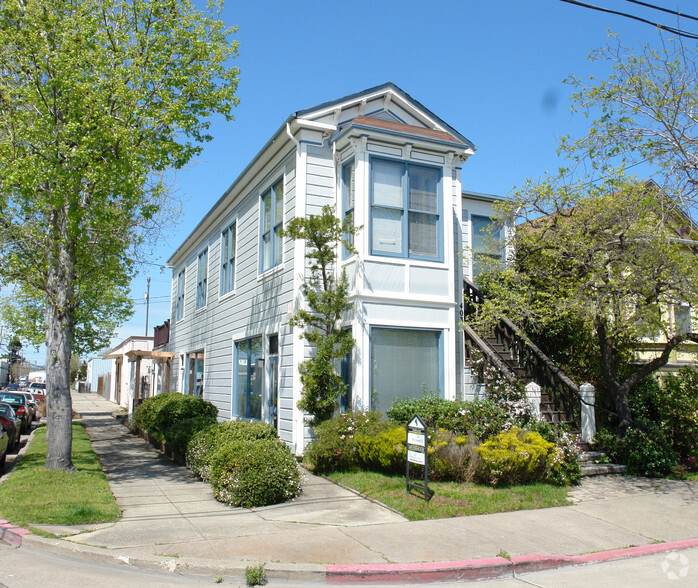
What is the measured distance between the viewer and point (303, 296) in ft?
43.4

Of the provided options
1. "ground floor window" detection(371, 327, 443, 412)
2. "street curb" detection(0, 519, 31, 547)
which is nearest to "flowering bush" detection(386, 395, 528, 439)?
"ground floor window" detection(371, 327, 443, 412)

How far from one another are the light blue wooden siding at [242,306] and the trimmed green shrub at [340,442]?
189 cm

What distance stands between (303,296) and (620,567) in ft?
26.2

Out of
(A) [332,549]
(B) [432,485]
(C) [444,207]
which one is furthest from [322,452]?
(C) [444,207]

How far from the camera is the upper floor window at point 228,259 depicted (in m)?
19.3

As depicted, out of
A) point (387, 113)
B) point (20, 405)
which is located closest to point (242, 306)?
point (387, 113)

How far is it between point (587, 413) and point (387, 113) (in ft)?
26.5

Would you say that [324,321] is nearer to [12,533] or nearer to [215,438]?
[215,438]

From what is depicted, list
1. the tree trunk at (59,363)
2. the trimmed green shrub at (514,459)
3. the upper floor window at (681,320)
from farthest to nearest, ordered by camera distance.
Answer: the upper floor window at (681,320), the tree trunk at (59,363), the trimmed green shrub at (514,459)

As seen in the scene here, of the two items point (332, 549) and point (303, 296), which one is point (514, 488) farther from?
point (303, 296)

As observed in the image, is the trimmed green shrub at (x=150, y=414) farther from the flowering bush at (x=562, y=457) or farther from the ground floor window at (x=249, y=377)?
the flowering bush at (x=562, y=457)

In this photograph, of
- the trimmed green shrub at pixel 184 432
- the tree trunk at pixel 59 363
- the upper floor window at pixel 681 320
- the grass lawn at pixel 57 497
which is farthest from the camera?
the trimmed green shrub at pixel 184 432

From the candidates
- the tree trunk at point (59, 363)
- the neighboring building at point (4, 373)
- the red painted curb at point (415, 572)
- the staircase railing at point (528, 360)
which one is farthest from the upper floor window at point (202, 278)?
the neighboring building at point (4, 373)

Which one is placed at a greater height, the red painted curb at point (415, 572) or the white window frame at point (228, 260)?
the white window frame at point (228, 260)
